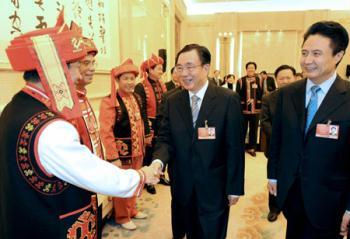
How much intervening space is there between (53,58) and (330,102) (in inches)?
48.9

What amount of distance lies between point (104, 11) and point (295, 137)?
209 cm

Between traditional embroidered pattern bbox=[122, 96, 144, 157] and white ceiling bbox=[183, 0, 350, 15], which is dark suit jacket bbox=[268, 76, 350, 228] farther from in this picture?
white ceiling bbox=[183, 0, 350, 15]

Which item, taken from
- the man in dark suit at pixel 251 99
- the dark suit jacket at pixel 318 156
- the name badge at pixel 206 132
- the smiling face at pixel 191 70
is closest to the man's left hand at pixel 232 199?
the dark suit jacket at pixel 318 156

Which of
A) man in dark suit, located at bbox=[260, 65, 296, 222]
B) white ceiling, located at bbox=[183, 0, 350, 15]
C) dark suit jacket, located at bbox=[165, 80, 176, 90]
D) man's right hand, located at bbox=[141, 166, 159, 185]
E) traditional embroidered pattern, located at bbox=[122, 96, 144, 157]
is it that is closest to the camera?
man's right hand, located at bbox=[141, 166, 159, 185]

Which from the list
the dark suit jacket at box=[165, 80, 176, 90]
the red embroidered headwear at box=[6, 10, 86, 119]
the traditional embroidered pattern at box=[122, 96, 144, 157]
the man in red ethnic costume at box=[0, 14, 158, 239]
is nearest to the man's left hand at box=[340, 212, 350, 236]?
the man in red ethnic costume at box=[0, 14, 158, 239]

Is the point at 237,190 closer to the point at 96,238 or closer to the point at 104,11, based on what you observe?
the point at 96,238

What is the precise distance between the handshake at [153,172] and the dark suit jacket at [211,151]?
101 mm

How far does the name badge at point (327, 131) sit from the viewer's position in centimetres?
129

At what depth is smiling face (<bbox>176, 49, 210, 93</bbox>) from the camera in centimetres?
155

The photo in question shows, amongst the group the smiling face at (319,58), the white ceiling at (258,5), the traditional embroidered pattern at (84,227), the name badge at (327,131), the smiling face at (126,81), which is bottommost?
the traditional embroidered pattern at (84,227)

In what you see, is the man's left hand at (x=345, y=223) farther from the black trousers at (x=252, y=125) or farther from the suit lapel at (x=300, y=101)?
the black trousers at (x=252, y=125)

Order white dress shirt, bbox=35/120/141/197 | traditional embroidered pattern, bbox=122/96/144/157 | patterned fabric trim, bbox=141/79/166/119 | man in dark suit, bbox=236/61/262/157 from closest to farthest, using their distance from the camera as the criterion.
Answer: white dress shirt, bbox=35/120/141/197
traditional embroidered pattern, bbox=122/96/144/157
patterned fabric trim, bbox=141/79/166/119
man in dark suit, bbox=236/61/262/157

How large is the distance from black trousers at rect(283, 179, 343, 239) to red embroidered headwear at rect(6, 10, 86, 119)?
1214mm

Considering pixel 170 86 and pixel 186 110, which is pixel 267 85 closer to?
pixel 170 86
